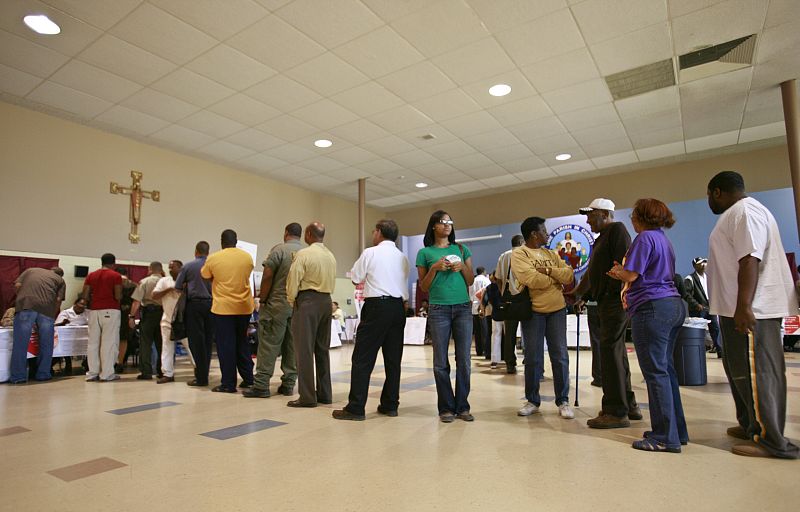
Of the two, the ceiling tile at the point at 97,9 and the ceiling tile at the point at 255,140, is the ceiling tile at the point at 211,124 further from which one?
the ceiling tile at the point at 97,9

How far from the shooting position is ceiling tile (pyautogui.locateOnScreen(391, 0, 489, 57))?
14.9ft

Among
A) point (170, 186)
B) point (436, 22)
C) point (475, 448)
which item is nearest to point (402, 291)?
point (475, 448)

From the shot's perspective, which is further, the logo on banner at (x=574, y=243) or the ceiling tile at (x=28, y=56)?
the logo on banner at (x=574, y=243)

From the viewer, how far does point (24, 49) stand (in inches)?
204

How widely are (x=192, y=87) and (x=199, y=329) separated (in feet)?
10.4

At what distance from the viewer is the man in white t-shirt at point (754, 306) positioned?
7.27ft

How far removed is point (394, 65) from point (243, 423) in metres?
4.28

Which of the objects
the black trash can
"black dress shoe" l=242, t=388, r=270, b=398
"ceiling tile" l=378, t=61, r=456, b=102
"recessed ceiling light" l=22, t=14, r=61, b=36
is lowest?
"black dress shoe" l=242, t=388, r=270, b=398

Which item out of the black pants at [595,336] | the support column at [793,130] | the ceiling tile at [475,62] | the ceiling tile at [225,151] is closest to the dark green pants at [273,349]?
the black pants at [595,336]

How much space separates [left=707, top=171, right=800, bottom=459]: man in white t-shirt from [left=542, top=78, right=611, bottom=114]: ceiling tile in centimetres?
421

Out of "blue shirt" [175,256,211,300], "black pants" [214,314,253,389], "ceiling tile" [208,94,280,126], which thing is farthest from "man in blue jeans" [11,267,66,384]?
"ceiling tile" [208,94,280,126]

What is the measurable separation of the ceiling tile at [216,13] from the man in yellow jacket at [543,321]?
3381 millimetres

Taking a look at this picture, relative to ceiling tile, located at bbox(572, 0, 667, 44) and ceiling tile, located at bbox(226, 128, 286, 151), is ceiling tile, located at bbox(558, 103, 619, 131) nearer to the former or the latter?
ceiling tile, located at bbox(572, 0, 667, 44)

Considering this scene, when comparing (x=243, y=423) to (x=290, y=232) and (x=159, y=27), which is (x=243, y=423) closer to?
(x=290, y=232)
